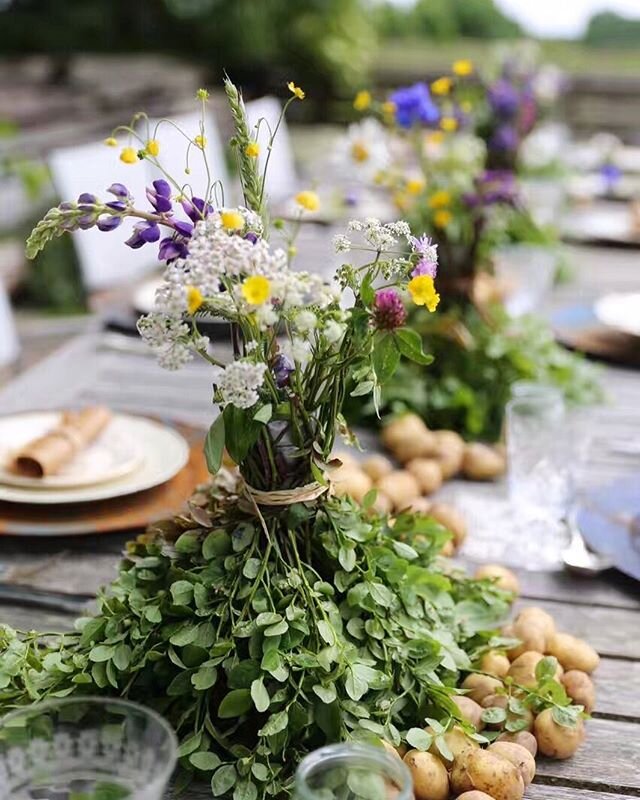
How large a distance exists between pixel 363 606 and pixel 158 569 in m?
0.16

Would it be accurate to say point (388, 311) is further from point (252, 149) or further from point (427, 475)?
point (427, 475)

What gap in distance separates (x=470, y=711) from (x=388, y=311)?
0.32 m

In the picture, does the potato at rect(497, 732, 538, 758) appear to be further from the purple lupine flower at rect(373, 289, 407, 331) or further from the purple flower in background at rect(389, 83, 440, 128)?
the purple flower in background at rect(389, 83, 440, 128)

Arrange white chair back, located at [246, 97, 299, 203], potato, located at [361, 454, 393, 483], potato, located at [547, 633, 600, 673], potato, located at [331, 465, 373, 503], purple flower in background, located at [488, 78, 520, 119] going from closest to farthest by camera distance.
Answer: potato, located at [547, 633, 600, 673], potato, located at [331, 465, 373, 503], potato, located at [361, 454, 393, 483], purple flower in background, located at [488, 78, 520, 119], white chair back, located at [246, 97, 299, 203]

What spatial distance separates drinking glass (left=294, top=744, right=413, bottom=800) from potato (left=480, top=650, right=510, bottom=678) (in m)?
0.31

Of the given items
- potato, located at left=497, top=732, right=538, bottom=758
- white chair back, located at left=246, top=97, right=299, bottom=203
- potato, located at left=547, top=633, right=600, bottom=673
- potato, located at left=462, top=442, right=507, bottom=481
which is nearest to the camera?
potato, located at left=497, top=732, right=538, bottom=758

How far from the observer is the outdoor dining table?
92cm

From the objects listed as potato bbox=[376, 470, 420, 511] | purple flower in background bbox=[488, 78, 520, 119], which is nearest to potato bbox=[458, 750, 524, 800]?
potato bbox=[376, 470, 420, 511]

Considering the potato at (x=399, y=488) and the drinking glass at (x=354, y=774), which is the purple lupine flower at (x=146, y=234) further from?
the potato at (x=399, y=488)

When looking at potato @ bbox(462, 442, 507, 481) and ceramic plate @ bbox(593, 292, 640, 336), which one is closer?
potato @ bbox(462, 442, 507, 481)

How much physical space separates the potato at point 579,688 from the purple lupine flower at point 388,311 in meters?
0.35

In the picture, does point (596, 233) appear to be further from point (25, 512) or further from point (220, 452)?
point (220, 452)

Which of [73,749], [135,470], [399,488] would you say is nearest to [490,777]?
[73,749]

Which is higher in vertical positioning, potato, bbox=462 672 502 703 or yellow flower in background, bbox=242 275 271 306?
yellow flower in background, bbox=242 275 271 306
